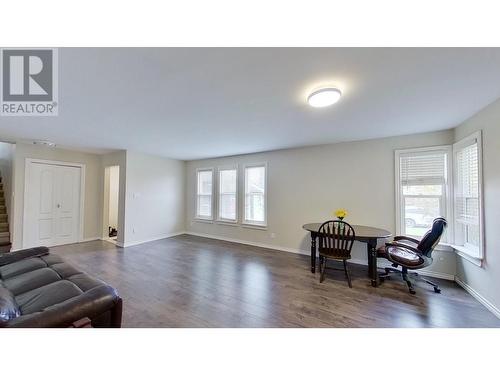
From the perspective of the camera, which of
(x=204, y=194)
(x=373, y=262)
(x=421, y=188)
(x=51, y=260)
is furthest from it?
(x=204, y=194)

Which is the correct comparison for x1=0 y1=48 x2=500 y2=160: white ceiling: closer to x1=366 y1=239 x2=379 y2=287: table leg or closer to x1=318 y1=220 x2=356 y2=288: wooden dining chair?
x1=318 y1=220 x2=356 y2=288: wooden dining chair

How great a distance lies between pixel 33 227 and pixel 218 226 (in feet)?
13.4

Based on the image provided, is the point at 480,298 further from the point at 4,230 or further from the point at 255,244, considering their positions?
the point at 4,230

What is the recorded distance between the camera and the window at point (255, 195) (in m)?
4.91

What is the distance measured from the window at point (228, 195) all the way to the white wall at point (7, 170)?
4501 mm

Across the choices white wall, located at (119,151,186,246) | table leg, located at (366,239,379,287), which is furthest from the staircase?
table leg, located at (366,239,379,287)

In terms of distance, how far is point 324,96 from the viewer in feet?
6.31

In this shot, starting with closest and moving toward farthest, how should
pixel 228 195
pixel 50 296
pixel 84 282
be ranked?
1. pixel 50 296
2. pixel 84 282
3. pixel 228 195

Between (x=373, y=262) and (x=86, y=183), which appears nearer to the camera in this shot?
(x=373, y=262)

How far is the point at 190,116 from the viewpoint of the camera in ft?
8.55

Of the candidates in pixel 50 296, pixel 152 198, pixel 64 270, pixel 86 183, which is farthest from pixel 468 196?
pixel 86 183

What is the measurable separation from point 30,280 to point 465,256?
4.95 metres


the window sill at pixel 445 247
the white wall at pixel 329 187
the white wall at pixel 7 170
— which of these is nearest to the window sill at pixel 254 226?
the white wall at pixel 329 187
